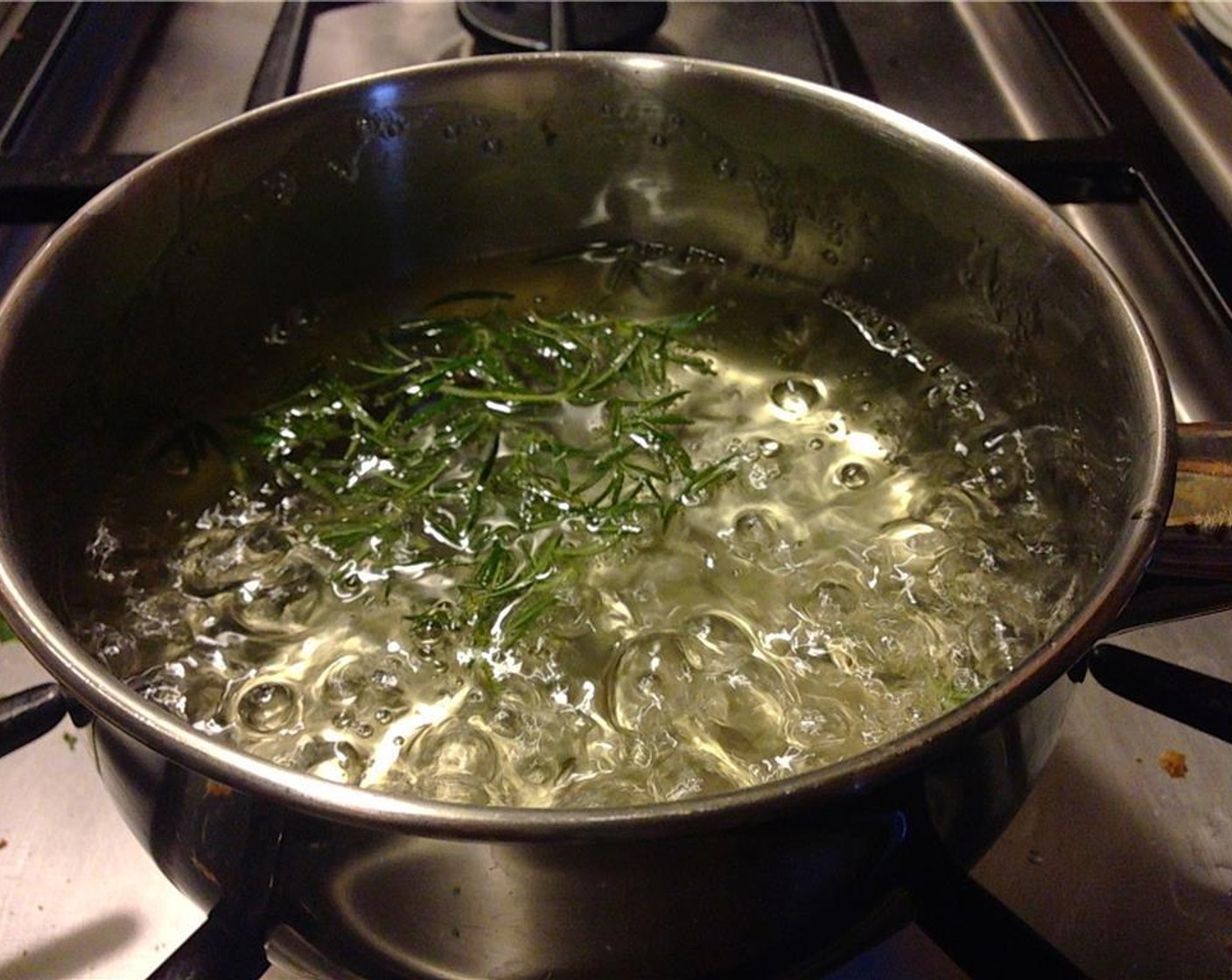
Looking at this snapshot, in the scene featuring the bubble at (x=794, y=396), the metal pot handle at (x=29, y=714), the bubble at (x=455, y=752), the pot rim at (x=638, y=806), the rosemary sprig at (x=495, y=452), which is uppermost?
the pot rim at (x=638, y=806)

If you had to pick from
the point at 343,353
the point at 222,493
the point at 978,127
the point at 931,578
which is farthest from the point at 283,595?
the point at 978,127

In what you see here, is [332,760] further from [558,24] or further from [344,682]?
[558,24]

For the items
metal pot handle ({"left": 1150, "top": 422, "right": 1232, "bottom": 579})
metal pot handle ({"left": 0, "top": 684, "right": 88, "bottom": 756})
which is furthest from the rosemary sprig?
metal pot handle ({"left": 1150, "top": 422, "right": 1232, "bottom": 579})

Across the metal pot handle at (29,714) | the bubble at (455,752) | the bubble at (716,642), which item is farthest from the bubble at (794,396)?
the metal pot handle at (29,714)

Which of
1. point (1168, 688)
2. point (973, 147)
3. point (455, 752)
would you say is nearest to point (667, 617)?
point (455, 752)

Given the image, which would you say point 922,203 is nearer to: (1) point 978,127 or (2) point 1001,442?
(2) point 1001,442

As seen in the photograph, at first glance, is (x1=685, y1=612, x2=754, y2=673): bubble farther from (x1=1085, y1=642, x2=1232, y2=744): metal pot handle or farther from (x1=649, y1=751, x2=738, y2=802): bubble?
(x1=1085, y1=642, x2=1232, y2=744): metal pot handle

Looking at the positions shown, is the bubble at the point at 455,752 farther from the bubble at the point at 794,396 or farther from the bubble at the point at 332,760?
the bubble at the point at 794,396
